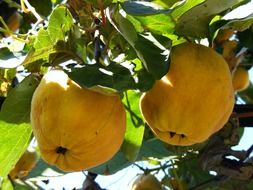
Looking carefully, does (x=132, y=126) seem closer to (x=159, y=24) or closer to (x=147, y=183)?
(x=159, y=24)

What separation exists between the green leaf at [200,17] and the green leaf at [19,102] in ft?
1.08

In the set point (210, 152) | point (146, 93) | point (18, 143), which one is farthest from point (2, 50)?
point (210, 152)

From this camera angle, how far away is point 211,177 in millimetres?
2211

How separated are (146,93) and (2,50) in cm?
31

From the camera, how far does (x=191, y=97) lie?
4.07ft

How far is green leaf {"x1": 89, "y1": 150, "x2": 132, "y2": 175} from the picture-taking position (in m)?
2.05

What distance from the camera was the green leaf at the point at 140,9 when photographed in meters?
1.20

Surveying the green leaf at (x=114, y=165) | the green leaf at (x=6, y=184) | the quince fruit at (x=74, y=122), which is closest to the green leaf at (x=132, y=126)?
the quince fruit at (x=74, y=122)

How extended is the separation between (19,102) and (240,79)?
1151mm

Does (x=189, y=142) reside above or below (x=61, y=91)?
below

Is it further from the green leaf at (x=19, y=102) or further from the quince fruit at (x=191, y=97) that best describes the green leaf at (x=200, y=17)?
the green leaf at (x=19, y=102)

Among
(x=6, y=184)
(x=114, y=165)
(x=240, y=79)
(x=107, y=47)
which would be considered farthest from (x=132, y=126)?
(x=240, y=79)

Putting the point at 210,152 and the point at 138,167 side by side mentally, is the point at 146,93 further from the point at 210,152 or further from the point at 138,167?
the point at 138,167

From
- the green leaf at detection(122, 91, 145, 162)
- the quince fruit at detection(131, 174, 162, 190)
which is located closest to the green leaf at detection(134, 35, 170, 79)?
the green leaf at detection(122, 91, 145, 162)
